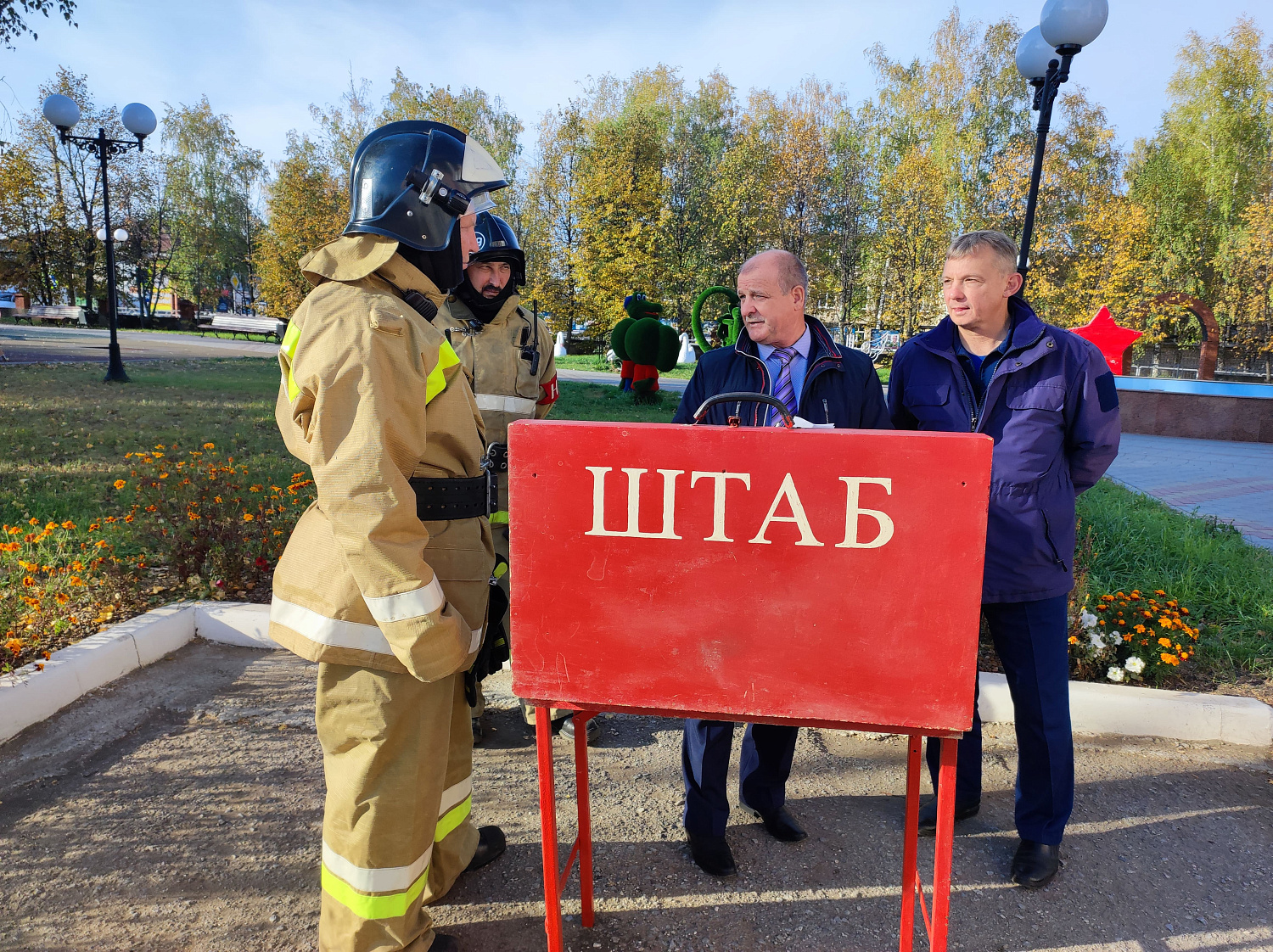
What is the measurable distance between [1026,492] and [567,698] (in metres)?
1.73

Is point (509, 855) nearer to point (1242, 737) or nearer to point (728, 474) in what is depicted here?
point (728, 474)

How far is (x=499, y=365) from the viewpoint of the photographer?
3.47 metres

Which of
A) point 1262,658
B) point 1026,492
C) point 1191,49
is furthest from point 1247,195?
point 1026,492

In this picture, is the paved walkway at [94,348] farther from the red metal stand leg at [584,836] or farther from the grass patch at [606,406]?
the red metal stand leg at [584,836]

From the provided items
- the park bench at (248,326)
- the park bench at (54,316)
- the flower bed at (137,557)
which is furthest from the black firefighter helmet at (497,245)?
the park bench at (54,316)

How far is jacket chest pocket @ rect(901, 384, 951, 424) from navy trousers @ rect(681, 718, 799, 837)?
46.9 inches

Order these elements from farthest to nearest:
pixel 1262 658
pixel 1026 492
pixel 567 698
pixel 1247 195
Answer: pixel 1247 195 < pixel 1262 658 < pixel 1026 492 < pixel 567 698

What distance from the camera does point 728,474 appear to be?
1642 mm

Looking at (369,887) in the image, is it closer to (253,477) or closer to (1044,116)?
(253,477)

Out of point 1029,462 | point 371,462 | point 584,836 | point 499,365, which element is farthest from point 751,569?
point 499,365

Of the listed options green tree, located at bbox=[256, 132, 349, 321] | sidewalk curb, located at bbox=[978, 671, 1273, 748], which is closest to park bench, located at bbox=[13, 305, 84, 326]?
green tree, located at bbox=[256, 132, 349, 321]

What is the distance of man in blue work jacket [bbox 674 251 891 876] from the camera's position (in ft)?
8.72

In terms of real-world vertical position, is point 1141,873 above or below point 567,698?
below

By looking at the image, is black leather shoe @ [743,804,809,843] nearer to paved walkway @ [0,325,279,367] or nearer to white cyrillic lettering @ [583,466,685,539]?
white cyrillic lettering @ [583,466,685,539]
